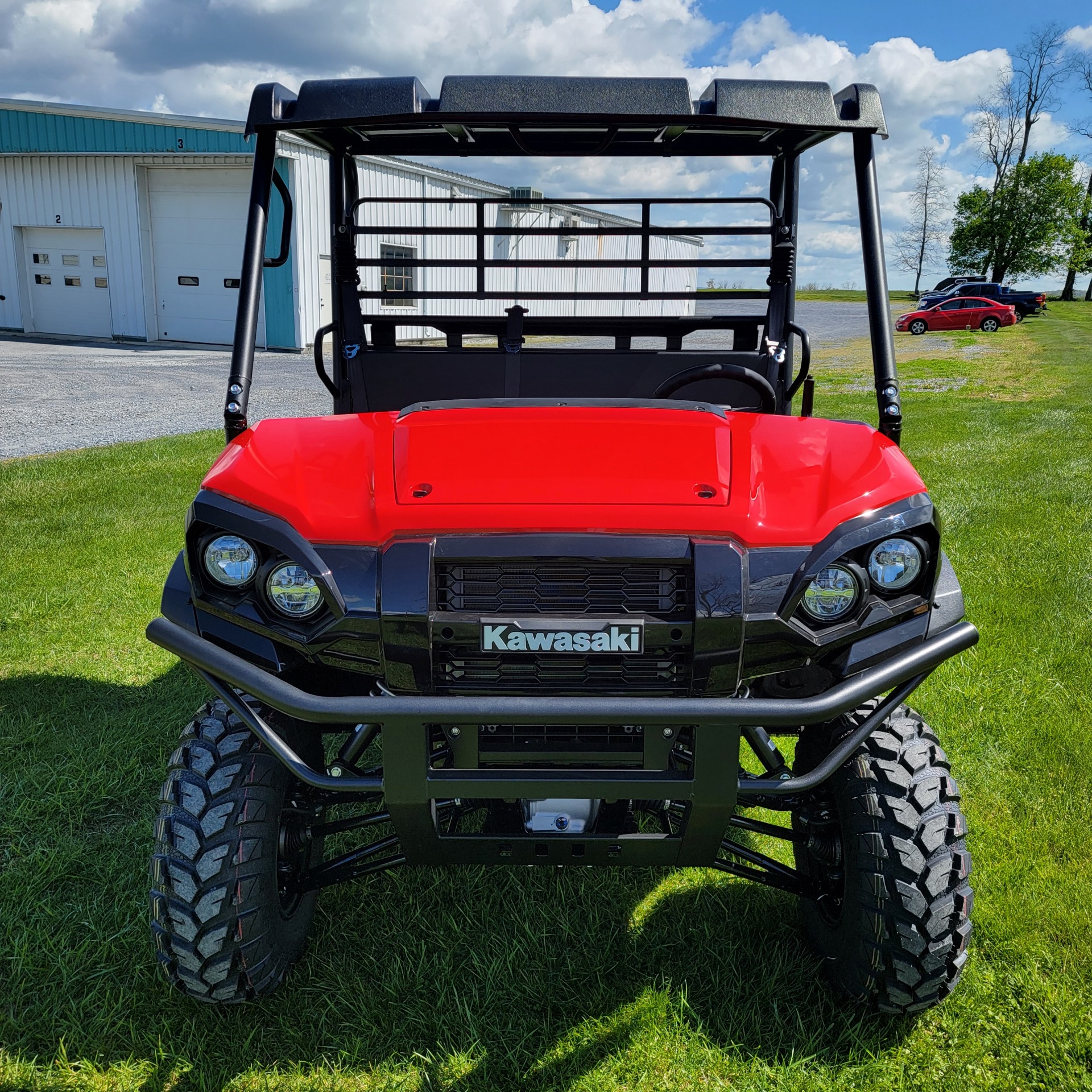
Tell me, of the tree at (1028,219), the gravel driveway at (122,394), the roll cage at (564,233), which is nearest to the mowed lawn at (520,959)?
the roll cage at (564,233)

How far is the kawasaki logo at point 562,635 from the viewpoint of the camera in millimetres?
1797

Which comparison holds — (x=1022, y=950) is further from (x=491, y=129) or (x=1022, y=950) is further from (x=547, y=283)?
(x=547, y=283)

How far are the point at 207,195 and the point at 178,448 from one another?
40.6 ft

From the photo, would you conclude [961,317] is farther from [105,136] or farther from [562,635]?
[562,635]

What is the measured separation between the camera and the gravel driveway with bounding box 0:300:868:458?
9.40 meters

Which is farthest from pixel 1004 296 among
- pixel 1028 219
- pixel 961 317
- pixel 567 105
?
pixel 567 105

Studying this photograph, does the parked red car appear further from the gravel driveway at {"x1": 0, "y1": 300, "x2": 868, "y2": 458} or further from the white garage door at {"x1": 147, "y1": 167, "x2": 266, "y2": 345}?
the white garage door at {"x1": 147, "y1": 167, "x2": 266, "y2": 345}

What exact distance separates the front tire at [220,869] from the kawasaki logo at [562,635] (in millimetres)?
731

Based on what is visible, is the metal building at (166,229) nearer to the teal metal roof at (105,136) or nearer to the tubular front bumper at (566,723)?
the teal metal roof at (105,136)

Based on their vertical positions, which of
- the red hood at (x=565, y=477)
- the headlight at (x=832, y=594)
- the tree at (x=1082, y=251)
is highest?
the tree at (x=1082, y=251)

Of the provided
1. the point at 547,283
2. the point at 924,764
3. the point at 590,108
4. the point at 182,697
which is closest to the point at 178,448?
the point at 182,697

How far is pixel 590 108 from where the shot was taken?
229 centimetres

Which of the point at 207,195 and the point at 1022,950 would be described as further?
the point at 207,195

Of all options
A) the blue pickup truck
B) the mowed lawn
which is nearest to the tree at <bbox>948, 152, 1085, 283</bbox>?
the blue pickup truck
